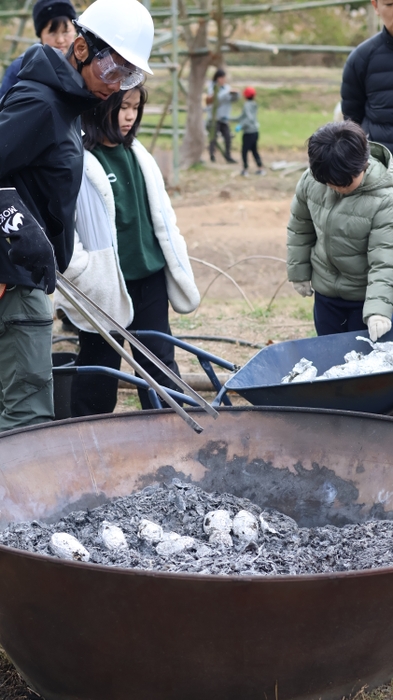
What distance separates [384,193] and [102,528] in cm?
172

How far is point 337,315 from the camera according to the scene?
355 centimetres

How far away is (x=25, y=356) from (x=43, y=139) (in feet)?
2.28

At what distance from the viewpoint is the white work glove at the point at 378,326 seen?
3.15m

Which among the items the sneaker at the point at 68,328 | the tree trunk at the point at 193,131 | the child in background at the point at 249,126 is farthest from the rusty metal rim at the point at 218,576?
the tree trunk at the point at 193,131

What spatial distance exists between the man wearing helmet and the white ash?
0.90m

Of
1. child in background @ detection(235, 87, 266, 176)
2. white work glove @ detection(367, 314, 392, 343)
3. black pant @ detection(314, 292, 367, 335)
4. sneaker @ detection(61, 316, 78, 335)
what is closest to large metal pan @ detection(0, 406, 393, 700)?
white work glove @ detection(367, 314, 392, 343)

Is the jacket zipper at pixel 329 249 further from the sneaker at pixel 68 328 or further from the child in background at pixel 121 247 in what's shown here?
the sneaker at pixel 68 328

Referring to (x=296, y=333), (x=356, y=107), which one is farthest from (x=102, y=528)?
(x=296, y=333)

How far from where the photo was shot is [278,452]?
107 inches

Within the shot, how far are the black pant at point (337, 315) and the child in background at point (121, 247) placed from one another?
54cm

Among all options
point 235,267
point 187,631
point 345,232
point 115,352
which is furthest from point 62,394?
point 235,267

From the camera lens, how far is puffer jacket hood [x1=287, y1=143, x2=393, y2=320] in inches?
126

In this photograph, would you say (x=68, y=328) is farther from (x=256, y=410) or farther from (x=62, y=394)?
(x=256, y=410)

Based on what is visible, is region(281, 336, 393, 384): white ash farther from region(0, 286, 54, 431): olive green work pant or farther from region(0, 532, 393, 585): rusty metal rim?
region(0, 532, 393, 585): rusty metal rim
